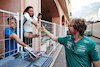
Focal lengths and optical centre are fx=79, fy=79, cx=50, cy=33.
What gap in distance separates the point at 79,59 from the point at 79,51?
5.5 inches

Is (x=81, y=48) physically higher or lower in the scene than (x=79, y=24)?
lower

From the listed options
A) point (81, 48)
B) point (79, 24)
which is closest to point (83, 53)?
point (81, 48)

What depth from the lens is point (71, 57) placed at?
1.34 m

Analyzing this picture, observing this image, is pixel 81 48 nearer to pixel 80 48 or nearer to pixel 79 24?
pixel 80 48

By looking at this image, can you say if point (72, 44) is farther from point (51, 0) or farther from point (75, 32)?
point (51, 0)

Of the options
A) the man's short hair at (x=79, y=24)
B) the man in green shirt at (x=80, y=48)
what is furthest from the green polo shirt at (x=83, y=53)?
the man's short hair at (x=79, y=24)

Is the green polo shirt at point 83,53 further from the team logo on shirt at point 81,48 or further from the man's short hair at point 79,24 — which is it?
the man's short hair at point 79,24

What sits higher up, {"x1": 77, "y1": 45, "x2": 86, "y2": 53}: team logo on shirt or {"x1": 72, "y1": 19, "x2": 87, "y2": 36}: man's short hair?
{"x1": 72, "y1": 19, "x2": 87, "y2": 36}: man's short hair

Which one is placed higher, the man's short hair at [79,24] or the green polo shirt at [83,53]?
the man's short hair at [79,24]

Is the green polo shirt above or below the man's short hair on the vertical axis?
below

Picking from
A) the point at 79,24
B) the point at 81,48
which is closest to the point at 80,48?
the point at 81,48

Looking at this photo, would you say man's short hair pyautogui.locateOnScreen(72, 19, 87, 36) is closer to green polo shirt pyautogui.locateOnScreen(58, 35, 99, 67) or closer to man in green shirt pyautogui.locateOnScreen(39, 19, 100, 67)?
man in green shirt pyautogui.locateOnScreen(39, 19, 100, 67)

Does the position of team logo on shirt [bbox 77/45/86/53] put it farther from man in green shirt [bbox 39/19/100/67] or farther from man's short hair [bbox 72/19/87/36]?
man's short hair [bbox 72/19/87/36]

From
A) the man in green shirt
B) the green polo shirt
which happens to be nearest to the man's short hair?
the man in green shirt
